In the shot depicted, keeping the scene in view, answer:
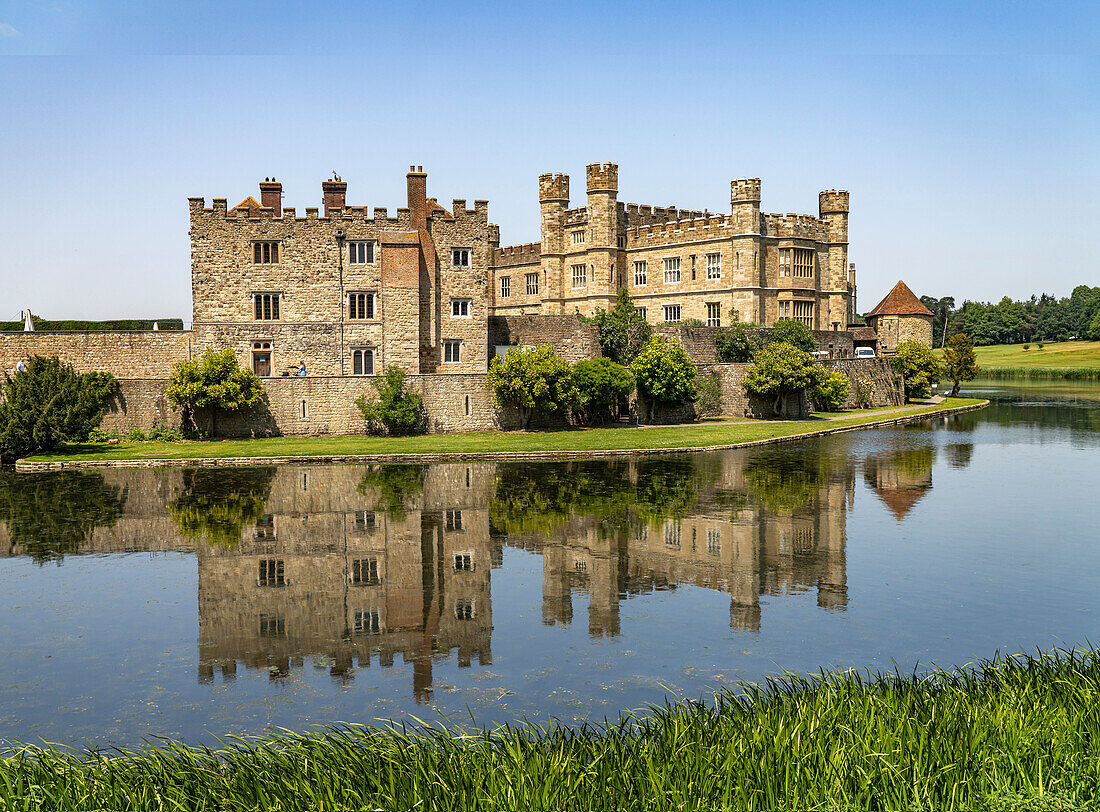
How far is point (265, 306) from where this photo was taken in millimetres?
45094

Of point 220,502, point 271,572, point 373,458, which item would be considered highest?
point 373,458

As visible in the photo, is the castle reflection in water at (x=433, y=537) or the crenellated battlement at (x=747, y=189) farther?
the crenellated battlement at (x=747, y=189)

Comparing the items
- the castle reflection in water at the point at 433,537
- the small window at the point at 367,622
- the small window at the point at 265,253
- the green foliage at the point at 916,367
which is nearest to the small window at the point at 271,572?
the castle reflection in water at the point at 433,537

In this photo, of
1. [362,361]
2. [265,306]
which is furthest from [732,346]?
[265,306]

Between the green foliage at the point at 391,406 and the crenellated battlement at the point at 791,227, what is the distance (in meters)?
30.9

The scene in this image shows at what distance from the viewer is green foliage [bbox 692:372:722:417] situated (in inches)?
1998

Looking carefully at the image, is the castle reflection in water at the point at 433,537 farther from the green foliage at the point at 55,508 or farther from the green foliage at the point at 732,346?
the green foliage at the point at 732,346

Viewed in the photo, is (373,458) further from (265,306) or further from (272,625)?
(272,625)

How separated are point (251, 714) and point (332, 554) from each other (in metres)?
8.78

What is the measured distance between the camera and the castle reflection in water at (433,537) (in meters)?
15.6

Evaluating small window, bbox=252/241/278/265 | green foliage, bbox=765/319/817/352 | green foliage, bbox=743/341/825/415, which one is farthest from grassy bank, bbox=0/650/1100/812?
green foliage, bbox=765/319/817/352

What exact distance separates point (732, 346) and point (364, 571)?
132 ft

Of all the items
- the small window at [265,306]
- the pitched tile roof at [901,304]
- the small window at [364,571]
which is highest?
the pitched tile roof at [901,304]

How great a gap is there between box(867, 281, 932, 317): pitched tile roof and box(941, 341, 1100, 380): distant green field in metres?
40.1
